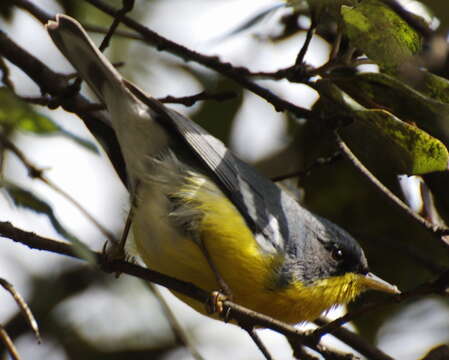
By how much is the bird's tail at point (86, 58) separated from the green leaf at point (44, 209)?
107 cm

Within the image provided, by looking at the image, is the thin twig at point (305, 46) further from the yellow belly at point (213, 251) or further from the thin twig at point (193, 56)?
the yellow belly at point (213, 251)

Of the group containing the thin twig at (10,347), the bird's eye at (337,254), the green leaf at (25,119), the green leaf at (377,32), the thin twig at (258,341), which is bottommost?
the thin twig at (258,341)

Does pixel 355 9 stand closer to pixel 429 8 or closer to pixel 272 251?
pixel 429 8

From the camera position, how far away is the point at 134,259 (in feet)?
14.8

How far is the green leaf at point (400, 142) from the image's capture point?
3.29m

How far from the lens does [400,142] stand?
338 cm

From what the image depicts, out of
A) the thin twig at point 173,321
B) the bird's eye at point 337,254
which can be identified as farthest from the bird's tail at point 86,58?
the bird's eye at point 337,254

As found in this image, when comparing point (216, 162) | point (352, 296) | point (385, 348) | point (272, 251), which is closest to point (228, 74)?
point (216, 162)

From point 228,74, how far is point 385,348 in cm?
316

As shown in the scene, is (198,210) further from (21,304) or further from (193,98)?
(21,304)

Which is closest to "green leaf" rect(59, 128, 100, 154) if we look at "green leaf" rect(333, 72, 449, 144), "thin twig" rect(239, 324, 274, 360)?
"thin twig" rect(239, 324, 274, 360)

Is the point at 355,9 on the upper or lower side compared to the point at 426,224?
upper

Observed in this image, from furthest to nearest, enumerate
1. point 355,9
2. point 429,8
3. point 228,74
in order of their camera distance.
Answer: point 228,74 < point 355,9 < point 429,8

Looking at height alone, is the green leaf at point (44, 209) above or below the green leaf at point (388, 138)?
below
